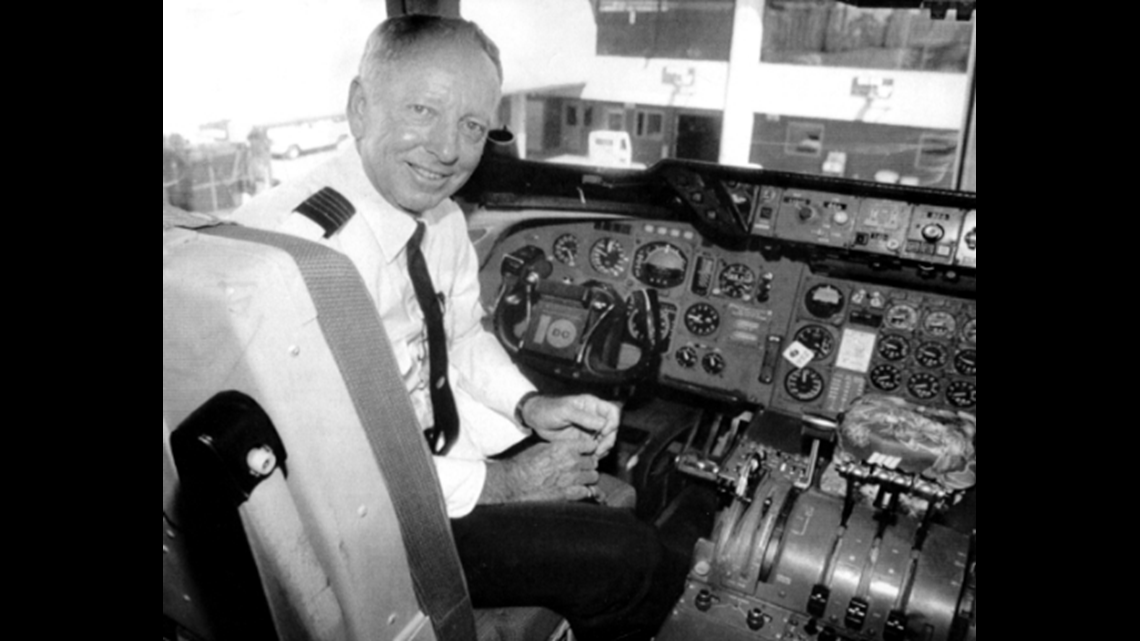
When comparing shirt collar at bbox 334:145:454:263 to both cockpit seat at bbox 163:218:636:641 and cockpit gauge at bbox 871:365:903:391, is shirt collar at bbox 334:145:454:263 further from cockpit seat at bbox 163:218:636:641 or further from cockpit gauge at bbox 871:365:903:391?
cockpit gauge at bbox 871:365:903:391

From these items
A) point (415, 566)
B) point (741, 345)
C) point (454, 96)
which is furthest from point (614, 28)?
point (415, 566)

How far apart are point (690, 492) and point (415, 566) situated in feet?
7.52

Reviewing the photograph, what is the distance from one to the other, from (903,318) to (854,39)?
9.81m

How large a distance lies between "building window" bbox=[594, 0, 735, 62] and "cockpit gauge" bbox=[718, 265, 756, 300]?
30.4 ft

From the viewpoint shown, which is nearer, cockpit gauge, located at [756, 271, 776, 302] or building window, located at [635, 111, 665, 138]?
cockpit gauge, located at [756, 271, 776, 302]

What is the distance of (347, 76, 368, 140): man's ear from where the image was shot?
1.56 metres

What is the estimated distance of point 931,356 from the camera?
3076 mm

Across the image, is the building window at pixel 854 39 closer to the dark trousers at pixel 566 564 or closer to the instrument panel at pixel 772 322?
the instrument panel at pixel 772 322

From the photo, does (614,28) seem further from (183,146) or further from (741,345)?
(183,146)

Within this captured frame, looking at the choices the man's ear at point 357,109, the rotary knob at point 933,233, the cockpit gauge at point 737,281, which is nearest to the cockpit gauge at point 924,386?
the rotary knob at point 933,233

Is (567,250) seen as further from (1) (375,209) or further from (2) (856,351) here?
(1) (375,209)

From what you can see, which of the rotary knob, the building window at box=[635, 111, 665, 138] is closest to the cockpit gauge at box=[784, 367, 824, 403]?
the rotary knob

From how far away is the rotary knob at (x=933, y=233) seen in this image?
9.09 feet
